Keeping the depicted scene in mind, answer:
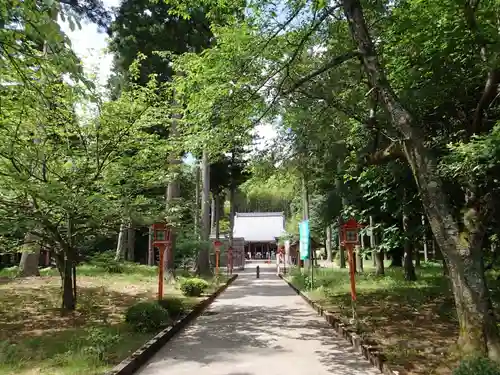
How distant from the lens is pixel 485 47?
7.22 m

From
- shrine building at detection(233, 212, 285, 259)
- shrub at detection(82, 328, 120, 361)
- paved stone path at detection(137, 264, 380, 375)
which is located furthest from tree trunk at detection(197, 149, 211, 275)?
shrine building at detection(233, 212, 285, 259)

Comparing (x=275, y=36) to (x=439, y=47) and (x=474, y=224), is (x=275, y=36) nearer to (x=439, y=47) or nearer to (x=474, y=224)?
(x=439, y=47)

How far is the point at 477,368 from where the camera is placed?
4.59 m

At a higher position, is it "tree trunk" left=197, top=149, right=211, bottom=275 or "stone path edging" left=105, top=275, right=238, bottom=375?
"tree trunk" left=197, top=149, right=211, bottom=275

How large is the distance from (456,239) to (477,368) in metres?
1.66

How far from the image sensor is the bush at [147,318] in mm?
8672

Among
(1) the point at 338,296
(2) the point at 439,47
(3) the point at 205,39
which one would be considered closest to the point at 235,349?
(2) the point at 439,47

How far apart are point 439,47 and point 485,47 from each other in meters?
0.75

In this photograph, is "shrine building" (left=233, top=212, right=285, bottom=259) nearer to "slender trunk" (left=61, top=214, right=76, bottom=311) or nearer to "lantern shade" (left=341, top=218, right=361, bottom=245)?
"slender trunk" (left=61, top=214, right=76, bottom=311)

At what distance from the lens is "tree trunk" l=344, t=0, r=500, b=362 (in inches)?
214

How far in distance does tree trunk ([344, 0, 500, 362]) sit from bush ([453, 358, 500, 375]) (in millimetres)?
705

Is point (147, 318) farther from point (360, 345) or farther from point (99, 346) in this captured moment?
point (360, 345)

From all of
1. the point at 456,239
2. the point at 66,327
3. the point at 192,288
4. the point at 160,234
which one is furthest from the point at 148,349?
the point at 192,288

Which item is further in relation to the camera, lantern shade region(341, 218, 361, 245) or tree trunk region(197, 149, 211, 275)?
tree trunk region(197, 149, 211, 275)
